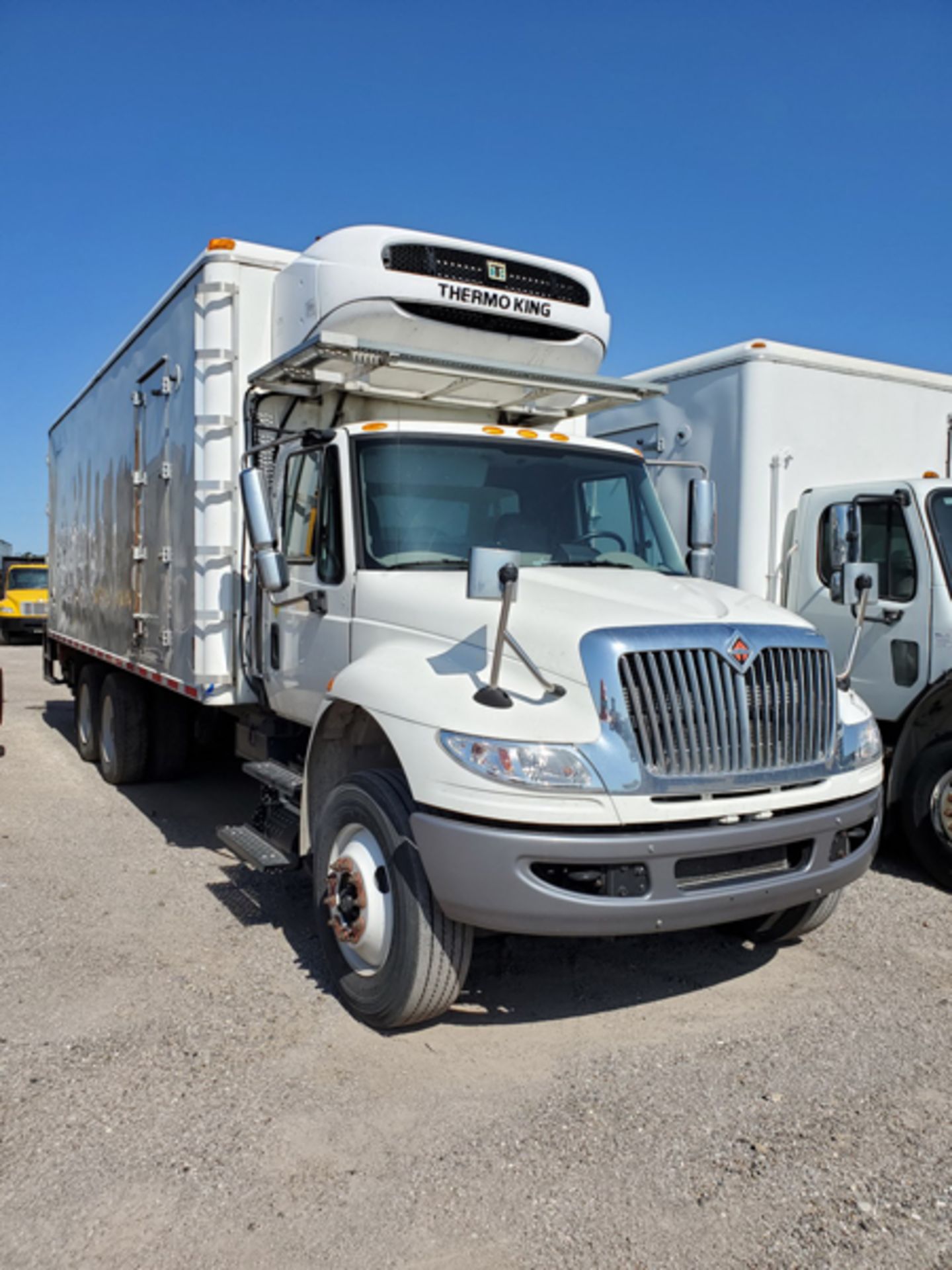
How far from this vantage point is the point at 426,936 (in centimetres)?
396

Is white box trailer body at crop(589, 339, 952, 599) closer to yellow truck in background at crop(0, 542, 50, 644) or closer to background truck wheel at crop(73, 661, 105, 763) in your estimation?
background truck wheel at crop(73, 661, 105, 763)

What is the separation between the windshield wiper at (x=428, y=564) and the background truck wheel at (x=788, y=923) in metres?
2.10

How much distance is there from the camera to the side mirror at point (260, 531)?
497 cm

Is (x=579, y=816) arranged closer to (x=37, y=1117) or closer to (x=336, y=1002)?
(x=336, y=1002)

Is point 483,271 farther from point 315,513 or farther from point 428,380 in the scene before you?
point 315,513

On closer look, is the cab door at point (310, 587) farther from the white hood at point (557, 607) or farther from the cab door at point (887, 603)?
the cab door at point (887, 603)

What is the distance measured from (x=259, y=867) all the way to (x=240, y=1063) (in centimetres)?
117

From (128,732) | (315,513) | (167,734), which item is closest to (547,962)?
(315,513)

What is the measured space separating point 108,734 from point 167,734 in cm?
65

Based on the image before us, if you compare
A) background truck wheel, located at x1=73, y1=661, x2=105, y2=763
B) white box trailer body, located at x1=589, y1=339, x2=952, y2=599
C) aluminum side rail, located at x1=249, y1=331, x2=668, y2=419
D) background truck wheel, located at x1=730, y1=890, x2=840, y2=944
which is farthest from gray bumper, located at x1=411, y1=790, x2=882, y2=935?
background truck wheel, located at x1=73, y1=661, x2=105, y2=763

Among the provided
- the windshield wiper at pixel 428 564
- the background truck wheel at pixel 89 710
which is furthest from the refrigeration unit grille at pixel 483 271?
the background truck wheel at pixel 89 710

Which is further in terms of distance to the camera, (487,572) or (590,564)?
(590,564)

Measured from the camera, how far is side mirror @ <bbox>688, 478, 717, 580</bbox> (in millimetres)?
5801

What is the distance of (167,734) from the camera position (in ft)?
29.4
